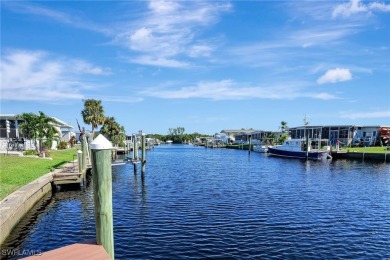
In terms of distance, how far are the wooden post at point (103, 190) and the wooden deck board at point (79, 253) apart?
21cm

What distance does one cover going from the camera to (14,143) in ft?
135

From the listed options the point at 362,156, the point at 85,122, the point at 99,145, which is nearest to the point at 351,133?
the point at 362,156

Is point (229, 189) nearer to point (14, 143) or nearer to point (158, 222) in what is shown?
point (158, 222)

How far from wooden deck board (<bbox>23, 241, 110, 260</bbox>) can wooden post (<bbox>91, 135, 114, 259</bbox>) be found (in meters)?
0.21

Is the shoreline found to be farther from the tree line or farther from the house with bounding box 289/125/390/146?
the house with bounding box 289/125/390/146

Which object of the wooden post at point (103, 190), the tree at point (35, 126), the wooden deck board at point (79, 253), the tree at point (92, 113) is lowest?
the wooden deck board at point (79, 253)

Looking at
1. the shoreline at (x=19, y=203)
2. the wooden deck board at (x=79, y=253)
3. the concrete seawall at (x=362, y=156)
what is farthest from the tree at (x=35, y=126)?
the concrete seawall at (x=362, y=156)

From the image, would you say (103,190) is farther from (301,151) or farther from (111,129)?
(111,129)

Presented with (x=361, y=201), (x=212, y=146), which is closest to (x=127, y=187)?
(x=361, y=201)

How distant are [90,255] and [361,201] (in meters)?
20.3

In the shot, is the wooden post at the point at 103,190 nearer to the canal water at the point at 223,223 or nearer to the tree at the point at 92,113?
the canal water at the point at 223,223

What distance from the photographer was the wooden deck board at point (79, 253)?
7.19 m

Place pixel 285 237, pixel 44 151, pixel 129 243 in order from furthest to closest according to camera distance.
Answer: pixel 44 151, pixel 285 237, pixel 129 243

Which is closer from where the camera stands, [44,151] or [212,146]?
[44,151]
